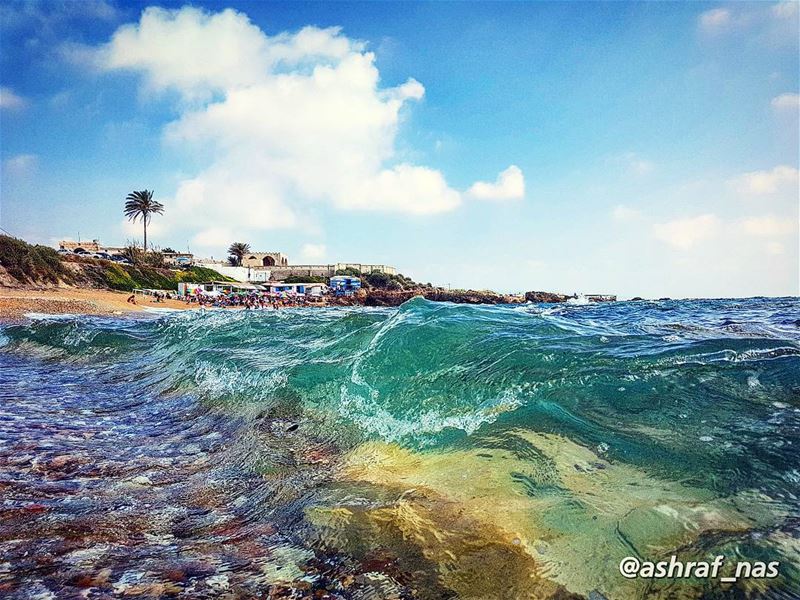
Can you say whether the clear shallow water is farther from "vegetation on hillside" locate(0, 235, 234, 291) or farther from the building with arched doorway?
the building with arched doorway

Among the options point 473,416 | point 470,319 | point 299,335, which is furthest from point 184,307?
point 473,416

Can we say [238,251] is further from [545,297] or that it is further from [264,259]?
[545,297]

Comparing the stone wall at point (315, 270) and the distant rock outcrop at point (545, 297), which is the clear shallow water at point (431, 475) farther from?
the stone wall at point (315, 270)

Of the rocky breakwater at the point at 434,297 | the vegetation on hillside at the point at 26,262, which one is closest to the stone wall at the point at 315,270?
the rocky breakwater at the point at 434,297

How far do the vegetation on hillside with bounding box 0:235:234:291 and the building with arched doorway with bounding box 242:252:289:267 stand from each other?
69.8 feet

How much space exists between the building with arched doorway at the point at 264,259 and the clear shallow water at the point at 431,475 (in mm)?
95156

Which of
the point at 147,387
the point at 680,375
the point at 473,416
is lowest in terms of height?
the point at 147,387

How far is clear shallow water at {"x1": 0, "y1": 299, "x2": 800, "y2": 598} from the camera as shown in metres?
2.16

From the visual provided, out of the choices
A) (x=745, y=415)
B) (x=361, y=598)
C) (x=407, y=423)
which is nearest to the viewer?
(x=361, y=598)

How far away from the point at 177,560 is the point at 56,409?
203 inches

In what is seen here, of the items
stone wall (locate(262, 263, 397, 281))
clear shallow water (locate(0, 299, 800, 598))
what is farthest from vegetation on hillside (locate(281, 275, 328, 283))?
clear shallow water (locate(0, 299, 800, 598))

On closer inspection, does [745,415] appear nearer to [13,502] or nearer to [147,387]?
[13,502]

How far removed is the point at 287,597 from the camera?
204 centimetres

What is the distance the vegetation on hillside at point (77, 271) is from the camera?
3884 cm
